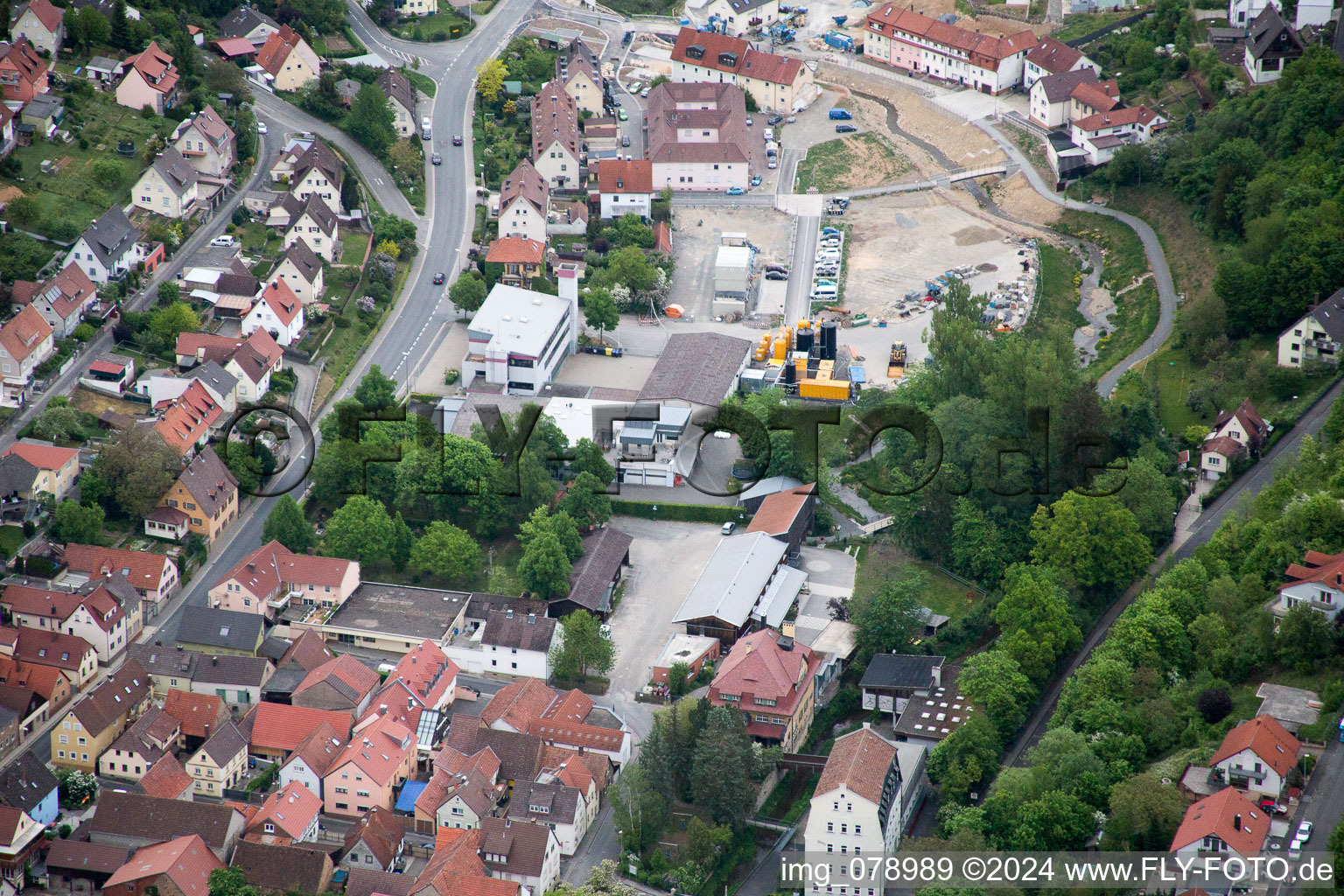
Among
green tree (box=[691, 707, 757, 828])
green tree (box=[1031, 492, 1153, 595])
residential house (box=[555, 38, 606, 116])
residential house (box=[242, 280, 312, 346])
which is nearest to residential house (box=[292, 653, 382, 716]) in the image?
green tree (box=[691, 707, 757, 828])

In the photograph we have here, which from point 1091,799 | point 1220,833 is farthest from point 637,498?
point 1220,833

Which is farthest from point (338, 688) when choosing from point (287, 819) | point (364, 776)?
point (287, 819)

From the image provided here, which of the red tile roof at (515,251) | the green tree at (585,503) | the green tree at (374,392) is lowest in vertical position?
the green tree at (585,503)

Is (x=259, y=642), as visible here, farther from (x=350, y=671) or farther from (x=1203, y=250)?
(x=1203, y=250)

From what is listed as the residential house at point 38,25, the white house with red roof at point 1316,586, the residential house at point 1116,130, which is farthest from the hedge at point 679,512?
the residential house at point 38,25

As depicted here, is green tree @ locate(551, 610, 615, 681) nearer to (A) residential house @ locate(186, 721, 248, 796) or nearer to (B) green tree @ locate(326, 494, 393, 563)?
(B) green tree @ locate(326, 494, 393, 563)

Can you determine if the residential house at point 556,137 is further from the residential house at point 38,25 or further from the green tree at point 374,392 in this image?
the residential house at point 38,25

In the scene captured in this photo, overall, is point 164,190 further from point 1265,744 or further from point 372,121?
point 1265,744
